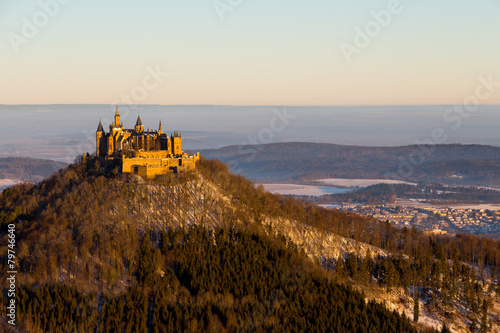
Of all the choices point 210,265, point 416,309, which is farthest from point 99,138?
point 416,309

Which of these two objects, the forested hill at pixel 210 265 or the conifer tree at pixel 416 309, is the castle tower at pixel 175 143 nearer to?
the forested hill at pixel 210 265

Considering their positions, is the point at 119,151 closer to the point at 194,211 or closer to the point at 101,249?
the point at 194,211

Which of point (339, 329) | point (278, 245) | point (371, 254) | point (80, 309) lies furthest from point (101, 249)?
point (371, 254)

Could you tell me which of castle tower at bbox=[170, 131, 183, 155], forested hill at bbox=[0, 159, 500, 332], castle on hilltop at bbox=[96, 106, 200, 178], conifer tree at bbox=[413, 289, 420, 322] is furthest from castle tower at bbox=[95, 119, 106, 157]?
conifer tree at bbox=[413, 289, 420, 322]

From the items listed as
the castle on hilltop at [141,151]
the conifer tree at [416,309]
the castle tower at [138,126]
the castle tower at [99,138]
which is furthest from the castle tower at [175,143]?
the conifer tree at [416,309]

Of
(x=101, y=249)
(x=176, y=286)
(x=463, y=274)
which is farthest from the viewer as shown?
(x=463, y=274)

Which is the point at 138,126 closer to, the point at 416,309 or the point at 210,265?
the point at 210,265
